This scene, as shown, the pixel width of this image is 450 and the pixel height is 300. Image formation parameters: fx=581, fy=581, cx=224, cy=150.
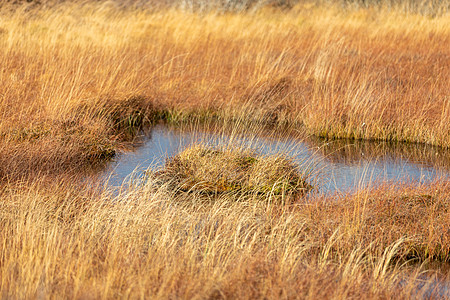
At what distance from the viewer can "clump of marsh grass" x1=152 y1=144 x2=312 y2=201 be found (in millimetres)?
5035

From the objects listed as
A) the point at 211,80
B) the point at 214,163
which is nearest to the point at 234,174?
the point at 214,163

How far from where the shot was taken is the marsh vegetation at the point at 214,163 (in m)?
3.09

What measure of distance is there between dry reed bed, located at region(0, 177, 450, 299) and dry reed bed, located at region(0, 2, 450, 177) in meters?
1.63

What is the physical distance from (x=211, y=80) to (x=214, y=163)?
3018mm

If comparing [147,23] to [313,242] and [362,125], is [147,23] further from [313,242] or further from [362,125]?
[313,242]

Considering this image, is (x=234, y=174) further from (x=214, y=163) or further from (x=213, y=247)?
(x=213, y=247)

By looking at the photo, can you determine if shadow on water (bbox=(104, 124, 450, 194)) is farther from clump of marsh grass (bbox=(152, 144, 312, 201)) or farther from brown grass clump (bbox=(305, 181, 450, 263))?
brown grass clump (bbox=(305, 181, 450, 263))

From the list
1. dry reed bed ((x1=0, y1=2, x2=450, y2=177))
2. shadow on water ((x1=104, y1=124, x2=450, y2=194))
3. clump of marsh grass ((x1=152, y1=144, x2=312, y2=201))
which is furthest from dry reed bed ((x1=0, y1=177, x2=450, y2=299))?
dry reed bed ((x1=0, y1=2, x2=450, y2=177))

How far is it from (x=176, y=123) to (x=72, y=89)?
1.53 meters

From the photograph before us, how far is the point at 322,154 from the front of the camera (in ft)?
20.6

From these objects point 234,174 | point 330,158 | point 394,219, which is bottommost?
point 330,158

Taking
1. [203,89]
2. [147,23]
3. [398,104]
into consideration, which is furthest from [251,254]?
[147,23]

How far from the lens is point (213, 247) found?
325 centimetres

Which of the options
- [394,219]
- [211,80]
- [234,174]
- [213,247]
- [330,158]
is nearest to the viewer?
[213,247]
